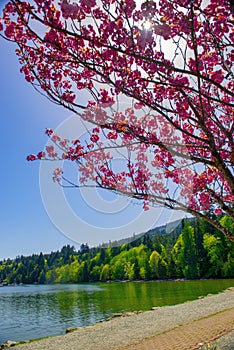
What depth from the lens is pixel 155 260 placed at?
6775 cm

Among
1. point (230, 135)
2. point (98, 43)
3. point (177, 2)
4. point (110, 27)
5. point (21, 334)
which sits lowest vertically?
point (21, 334)

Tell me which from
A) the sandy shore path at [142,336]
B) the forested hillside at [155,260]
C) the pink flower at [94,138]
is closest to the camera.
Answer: the pink flower at [94,138]

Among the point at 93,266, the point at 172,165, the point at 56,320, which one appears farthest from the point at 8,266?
the point at 172,165

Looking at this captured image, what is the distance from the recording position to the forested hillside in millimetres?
52625

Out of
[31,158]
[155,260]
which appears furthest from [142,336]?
[155,260]

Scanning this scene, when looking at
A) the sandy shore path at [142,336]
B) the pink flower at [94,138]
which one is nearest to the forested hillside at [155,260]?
the sandy shore path at [142,336]

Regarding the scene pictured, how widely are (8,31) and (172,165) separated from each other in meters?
3.49

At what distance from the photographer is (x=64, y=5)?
3.36 m

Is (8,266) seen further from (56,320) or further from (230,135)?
(230,135)

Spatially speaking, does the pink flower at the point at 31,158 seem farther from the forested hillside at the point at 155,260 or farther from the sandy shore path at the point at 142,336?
the forested hillside at the point at 155,260

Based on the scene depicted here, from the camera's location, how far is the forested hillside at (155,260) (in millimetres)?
52625

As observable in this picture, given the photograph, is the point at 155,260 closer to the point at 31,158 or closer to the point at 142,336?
the point at 142,336

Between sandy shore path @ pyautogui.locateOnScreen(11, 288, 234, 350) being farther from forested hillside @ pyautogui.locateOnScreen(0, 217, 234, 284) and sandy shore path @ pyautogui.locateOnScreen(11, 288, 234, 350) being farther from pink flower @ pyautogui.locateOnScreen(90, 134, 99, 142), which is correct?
forested hillside @ pyautogui.locateOnScreen(0, 217, 234, 284)

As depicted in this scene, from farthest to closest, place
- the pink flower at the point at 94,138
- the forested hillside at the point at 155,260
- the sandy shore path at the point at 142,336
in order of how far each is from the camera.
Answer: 1. the forested hillside at the point at 155,260
2. the sandy shore path at the point at 142,336
3. the pink flower at the point at 94,138
